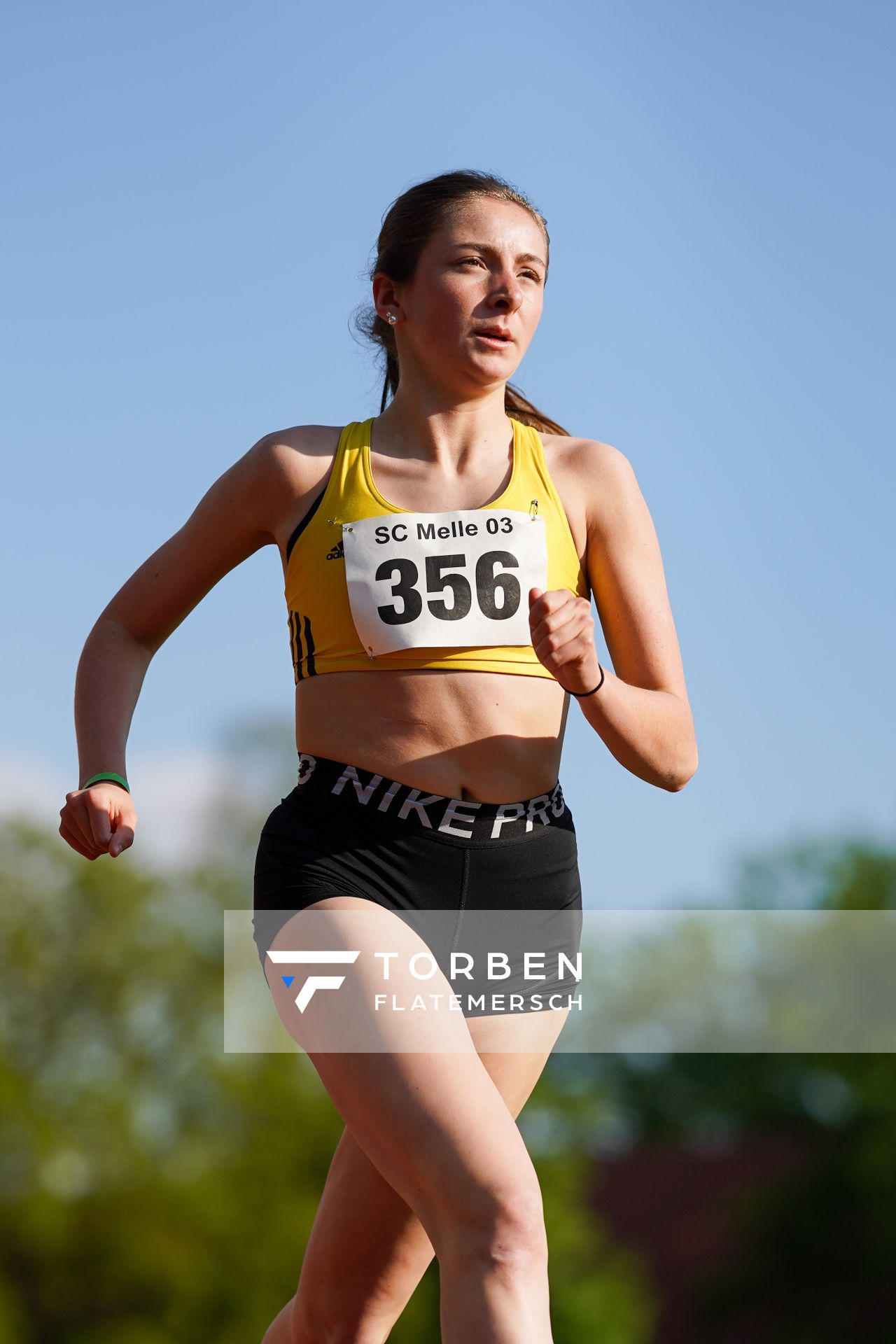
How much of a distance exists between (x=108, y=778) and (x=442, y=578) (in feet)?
2.63

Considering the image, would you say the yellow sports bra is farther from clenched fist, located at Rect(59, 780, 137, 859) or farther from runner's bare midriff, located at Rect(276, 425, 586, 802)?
clenched fist, located at Rect(59, 780, 137, 859)

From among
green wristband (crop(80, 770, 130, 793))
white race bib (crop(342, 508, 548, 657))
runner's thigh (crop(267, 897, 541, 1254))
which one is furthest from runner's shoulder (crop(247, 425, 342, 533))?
runner's thigh (crop(267, 897, 541, 1254))

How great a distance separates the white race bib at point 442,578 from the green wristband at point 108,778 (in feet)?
1.88

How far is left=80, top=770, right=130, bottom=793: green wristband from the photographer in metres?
3.27

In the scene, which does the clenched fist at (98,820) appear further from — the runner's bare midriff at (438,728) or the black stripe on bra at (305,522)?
the black stripe on bra at (305,522)

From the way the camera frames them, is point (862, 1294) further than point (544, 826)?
Yes

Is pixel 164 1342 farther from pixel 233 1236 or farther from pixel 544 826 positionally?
pixel 544 826

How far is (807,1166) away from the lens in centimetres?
3484

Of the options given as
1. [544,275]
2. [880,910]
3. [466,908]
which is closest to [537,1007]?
[466,908]

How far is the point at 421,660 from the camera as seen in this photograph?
318 cm

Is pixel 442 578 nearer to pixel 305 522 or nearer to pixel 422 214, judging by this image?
pixel 305 522

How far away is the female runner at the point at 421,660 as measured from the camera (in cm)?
310

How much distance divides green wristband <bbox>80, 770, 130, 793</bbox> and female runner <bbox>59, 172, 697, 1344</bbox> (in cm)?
1

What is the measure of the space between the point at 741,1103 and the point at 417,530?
4121cm
